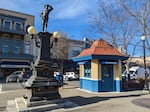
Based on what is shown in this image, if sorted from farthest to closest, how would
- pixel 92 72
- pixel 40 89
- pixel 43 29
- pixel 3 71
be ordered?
pixel 3 71 < pixel 92 72 < pixel 43 29 < pixel 40 89

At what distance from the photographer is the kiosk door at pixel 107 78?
535 inches

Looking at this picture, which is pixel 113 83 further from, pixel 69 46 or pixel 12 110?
pixel 69 46

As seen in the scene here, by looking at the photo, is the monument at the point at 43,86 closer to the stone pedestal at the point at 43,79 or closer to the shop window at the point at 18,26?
the stone pedestal at the point at 43,79

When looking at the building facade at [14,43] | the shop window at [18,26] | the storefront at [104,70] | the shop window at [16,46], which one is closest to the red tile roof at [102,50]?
the storefront at [104,70]

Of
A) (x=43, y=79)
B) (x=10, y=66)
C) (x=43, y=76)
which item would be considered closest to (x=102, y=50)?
(x=43, y=76)

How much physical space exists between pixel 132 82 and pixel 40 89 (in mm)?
9870

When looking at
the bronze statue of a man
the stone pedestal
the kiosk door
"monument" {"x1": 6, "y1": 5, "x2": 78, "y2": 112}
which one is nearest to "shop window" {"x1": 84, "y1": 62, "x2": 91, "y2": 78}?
the kiosk door

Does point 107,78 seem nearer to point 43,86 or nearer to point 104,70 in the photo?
point 104,70

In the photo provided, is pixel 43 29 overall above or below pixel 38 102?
above

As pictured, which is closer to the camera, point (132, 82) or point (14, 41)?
point (132, 82)

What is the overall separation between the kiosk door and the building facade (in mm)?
19333

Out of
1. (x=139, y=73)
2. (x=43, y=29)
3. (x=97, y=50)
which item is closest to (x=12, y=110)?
(x=43, y=29)

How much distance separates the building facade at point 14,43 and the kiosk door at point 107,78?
1933 centimetres

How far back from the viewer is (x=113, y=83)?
544 inches
